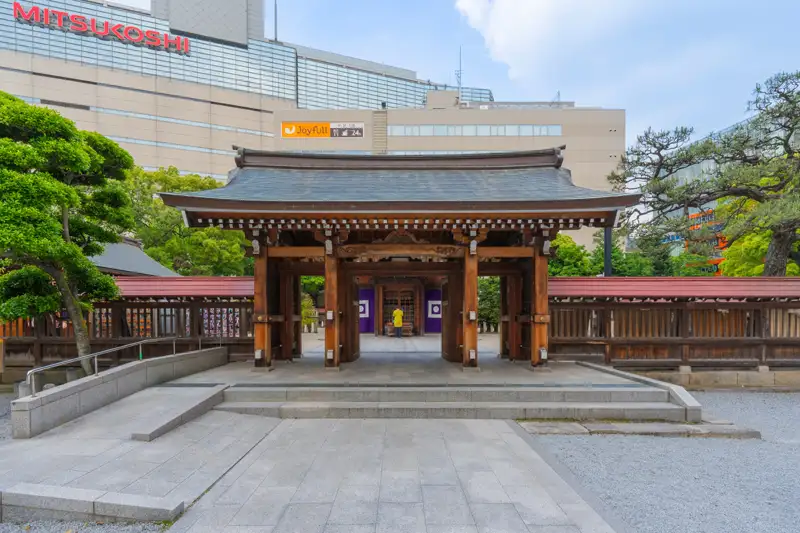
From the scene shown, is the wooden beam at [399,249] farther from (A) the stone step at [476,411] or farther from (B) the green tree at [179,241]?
(B) the green tree at [179,241]

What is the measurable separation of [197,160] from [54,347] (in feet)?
128

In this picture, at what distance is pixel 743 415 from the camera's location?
7.55 meters

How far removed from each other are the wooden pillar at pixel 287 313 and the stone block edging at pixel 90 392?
202cm

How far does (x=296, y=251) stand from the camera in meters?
9.14

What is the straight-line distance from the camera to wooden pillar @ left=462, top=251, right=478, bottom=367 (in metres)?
8.91

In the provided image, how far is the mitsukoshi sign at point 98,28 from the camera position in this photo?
40.5m

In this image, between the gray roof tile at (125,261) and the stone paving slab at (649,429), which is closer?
the stone paving slab at (649,429)

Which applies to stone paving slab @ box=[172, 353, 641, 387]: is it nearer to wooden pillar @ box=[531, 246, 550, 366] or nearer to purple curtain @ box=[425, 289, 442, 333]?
wooden pillar @ box=[531, 246, 550, 366]

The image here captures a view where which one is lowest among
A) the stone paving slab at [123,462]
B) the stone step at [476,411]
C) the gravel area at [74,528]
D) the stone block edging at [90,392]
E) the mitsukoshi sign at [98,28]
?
the stone step at [476,411]

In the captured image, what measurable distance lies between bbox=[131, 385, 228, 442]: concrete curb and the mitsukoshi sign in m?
52.7

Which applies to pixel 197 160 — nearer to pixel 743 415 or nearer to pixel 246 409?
pixel 246 409

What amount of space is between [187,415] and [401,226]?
529 centimetres

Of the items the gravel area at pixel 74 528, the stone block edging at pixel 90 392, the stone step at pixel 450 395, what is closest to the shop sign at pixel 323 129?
the stone block edging at pixel 90 392

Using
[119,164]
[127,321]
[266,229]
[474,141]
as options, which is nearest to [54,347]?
[127,321]
